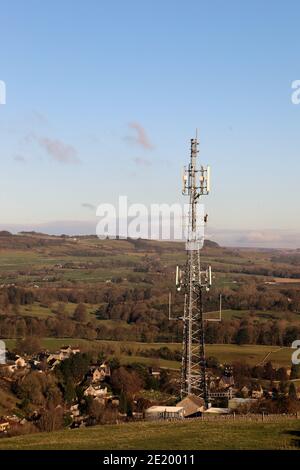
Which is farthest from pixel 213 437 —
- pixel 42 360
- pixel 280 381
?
pixel 42 360

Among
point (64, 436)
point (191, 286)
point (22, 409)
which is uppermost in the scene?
point (191, 286)

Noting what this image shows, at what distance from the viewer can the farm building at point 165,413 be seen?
25188 mm

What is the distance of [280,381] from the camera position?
5847cm

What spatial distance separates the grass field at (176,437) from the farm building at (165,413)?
282 centimetres

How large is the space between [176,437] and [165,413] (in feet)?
25.3

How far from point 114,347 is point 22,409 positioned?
2511 centimetres

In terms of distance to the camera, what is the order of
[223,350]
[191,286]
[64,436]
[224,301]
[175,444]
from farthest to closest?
[224,301] → [223,350] → [191,286] → [64,436] → [175,444]

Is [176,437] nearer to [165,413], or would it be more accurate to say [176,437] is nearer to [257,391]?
[165,413]

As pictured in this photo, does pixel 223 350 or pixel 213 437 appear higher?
pixel 213 437

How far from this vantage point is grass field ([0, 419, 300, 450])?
1788 cm

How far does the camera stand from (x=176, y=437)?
1922 cm

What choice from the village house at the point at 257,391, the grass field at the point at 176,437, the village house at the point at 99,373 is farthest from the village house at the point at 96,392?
the grass field at the point at 176,437

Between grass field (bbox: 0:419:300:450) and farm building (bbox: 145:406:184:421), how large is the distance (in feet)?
9.24

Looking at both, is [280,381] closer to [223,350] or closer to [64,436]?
[223,350]
